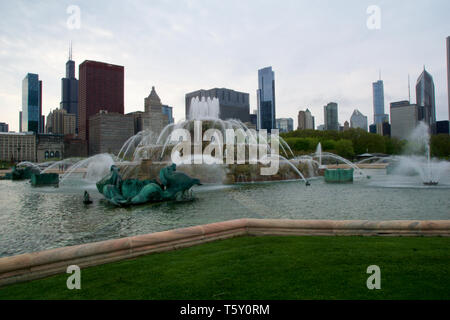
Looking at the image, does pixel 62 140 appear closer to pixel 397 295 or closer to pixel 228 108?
pixel 228 108

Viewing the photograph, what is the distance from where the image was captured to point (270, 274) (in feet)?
15.4

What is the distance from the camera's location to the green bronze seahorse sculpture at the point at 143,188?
1363 cm

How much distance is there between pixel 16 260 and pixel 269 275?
158 inches

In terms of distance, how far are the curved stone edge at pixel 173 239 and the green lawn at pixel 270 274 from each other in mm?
257

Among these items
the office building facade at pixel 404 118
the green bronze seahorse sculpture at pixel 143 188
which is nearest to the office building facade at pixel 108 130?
the office building facade at pixel 404 118

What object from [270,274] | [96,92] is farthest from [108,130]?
[270,274]

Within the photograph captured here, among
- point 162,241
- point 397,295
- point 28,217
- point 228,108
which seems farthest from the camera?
point 228,108

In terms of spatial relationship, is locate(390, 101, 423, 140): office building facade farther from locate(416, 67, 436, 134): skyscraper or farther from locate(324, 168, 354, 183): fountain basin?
locate(324, 168, 354, 183): fountain basin

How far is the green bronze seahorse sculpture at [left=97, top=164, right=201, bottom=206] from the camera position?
1363 cm

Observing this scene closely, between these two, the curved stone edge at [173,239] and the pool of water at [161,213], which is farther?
the pool of water at [161,213]

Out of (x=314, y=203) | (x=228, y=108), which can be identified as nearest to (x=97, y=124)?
(x=228, y=108)

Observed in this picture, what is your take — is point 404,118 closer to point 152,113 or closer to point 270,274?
point 152,113

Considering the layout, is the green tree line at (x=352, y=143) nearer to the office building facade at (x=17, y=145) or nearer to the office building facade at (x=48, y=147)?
the office building facade at (x=48, y=147)

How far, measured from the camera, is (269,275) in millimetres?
4672
